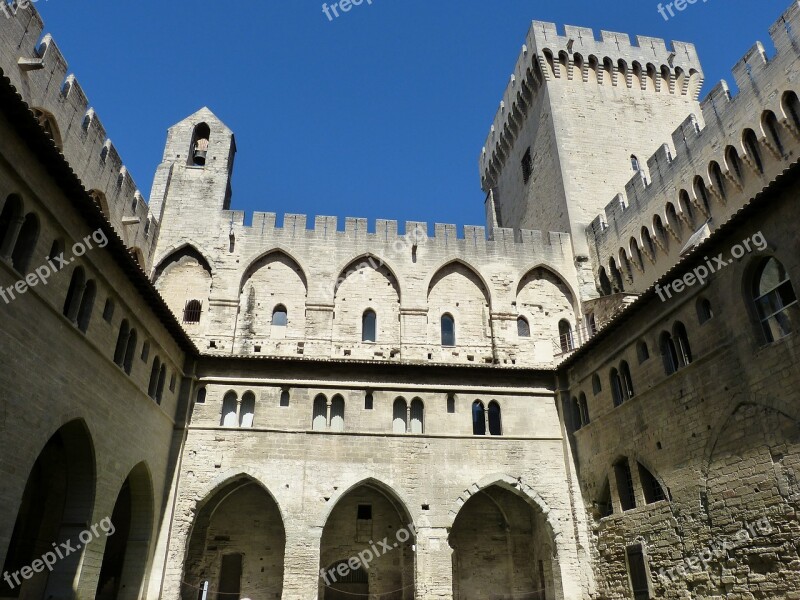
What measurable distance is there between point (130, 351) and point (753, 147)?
57.0 feet

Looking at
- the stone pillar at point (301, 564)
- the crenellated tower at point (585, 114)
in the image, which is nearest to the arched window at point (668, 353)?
the crenellated tower at point (585, 114)

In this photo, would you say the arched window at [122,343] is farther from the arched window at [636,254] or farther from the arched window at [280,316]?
the arched window at [636,254]

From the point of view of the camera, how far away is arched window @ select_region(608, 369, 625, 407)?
17.3 meters

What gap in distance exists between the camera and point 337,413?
19.7 m

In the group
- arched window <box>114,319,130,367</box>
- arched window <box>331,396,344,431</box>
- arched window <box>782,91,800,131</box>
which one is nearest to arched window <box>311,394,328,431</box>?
arched window <box>331,396,344,431</box>

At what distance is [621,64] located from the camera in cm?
2914

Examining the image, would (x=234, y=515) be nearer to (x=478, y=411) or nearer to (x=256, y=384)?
(x=256, y=384)

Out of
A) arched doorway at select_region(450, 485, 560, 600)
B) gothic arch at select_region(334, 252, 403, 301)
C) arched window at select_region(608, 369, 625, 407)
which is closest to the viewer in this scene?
arched window at select_region(608, 369, 625, 407)

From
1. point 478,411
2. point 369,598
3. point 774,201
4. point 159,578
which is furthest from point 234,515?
point 774,201

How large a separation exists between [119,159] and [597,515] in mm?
18322

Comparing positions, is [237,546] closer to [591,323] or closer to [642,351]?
[642,351]

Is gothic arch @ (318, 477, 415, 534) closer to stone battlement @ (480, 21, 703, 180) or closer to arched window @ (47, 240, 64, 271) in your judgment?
arched window @ (47, 240, 64, 271)

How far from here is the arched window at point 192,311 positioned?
2150 cm

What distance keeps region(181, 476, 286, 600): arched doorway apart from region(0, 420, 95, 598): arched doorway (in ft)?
15.8
